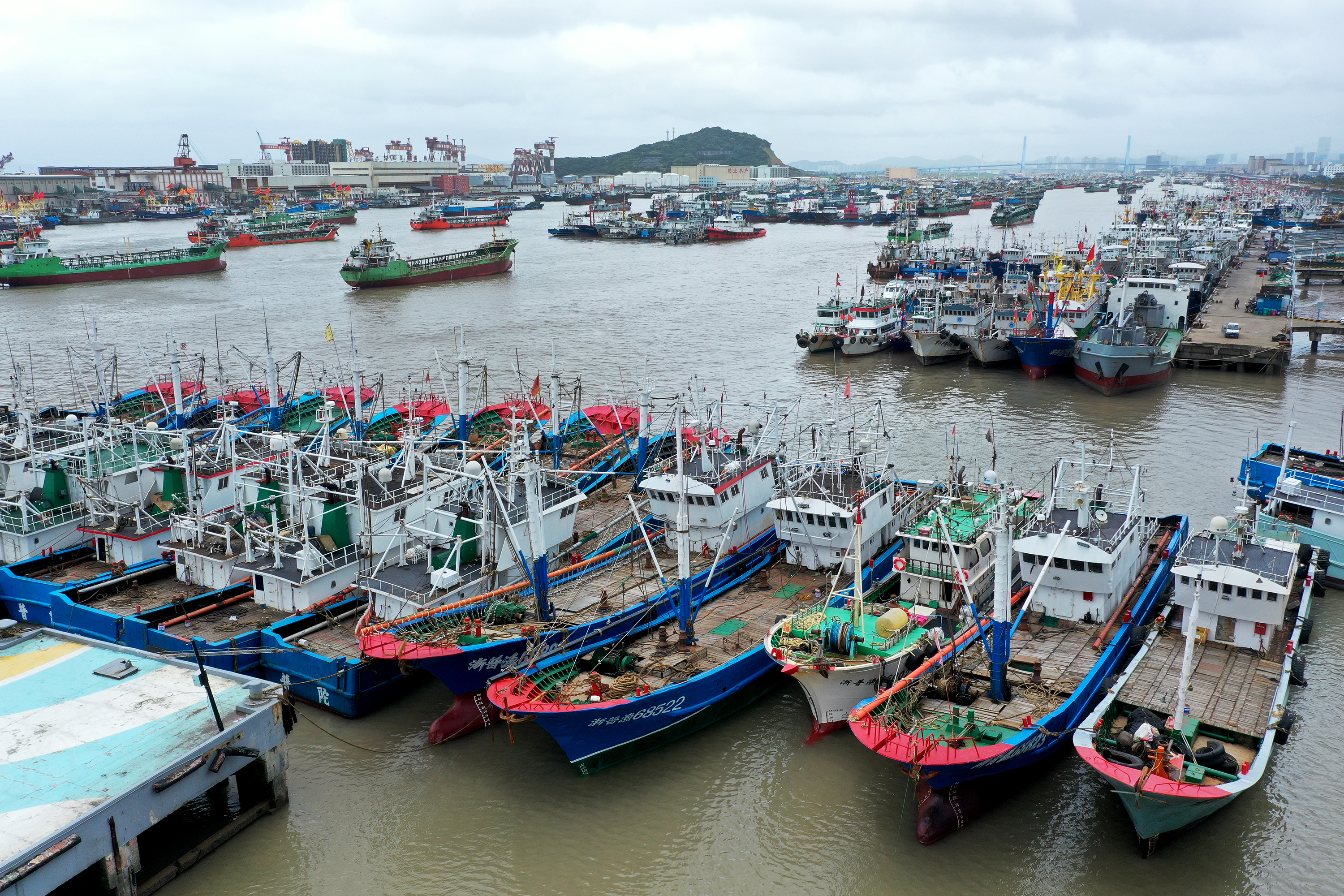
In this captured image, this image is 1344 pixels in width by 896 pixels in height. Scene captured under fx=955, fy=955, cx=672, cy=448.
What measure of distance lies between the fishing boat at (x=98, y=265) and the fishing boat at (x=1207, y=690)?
99.6 m

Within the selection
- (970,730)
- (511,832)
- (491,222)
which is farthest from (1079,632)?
(491,222)

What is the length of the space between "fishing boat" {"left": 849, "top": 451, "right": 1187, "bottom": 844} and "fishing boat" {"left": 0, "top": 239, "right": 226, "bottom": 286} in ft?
309

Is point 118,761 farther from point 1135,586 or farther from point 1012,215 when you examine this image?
point 1012,215

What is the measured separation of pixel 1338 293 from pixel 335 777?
85.0m

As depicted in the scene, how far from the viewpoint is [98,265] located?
9344 centimetres

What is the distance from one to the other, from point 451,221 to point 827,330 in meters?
113

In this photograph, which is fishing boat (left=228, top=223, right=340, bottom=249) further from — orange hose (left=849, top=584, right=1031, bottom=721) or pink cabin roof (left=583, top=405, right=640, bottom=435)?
orange hose (left=849, top=584, right=1031, bottom=721)

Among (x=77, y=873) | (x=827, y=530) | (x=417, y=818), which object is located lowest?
(x=417, y=818)

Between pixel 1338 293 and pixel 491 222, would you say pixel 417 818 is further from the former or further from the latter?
pixel 491 222

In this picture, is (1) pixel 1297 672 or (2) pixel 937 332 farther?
(2) pixel 937 332

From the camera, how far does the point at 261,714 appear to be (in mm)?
16188

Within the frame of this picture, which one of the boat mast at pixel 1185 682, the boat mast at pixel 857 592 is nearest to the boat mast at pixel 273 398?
the boat mast at pixel 857 592

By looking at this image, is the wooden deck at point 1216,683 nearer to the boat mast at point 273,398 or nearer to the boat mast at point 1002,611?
the boat mast at point 1002,611

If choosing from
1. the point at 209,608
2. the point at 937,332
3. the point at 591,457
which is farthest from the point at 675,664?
the point at 937,332
